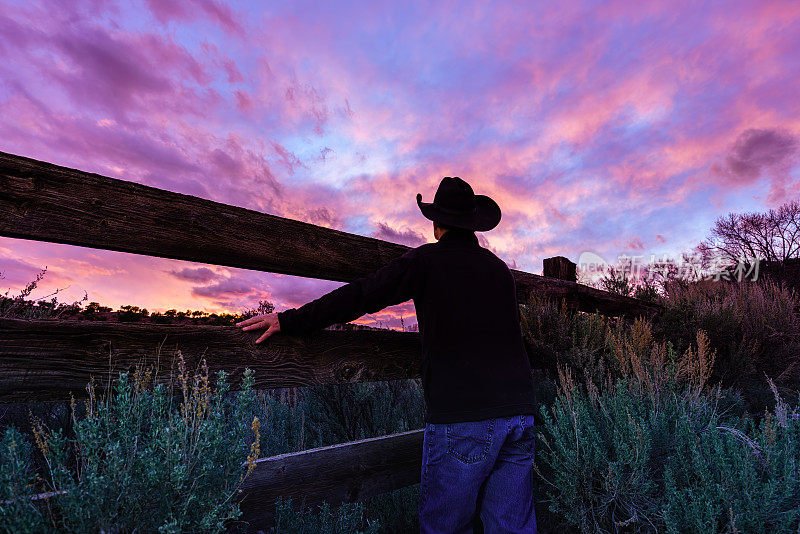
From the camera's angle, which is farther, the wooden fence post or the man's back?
the wooden fence post

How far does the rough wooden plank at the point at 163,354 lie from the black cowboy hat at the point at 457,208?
34.8 inches

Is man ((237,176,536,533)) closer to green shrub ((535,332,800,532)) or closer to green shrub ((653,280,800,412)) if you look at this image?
green shrub ((535,332,800,532))

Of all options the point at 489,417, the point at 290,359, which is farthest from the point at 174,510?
the point at 489,417

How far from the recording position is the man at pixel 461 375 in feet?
7.13

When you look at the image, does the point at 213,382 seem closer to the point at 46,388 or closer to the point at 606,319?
the point at 46,388

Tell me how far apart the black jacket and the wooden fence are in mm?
317

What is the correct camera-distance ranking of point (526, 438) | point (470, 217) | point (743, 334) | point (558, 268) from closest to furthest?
point (526, 438) < point (470, 217) < point (558, 268) < point (743, 334)

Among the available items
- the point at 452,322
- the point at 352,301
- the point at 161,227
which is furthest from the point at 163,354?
the point at 452,322

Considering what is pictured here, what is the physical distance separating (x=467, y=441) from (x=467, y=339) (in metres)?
0.51

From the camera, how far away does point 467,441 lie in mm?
2172

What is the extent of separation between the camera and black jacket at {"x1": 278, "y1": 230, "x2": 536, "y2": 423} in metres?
2.21

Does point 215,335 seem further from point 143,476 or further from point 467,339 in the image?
point 467,339

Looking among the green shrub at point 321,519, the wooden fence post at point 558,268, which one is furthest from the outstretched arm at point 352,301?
the wooden fence post at point 558,268

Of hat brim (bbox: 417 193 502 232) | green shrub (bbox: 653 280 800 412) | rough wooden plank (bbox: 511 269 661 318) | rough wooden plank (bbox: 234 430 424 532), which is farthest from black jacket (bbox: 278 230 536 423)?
green shrub (bbox: 653 280 800 412)
